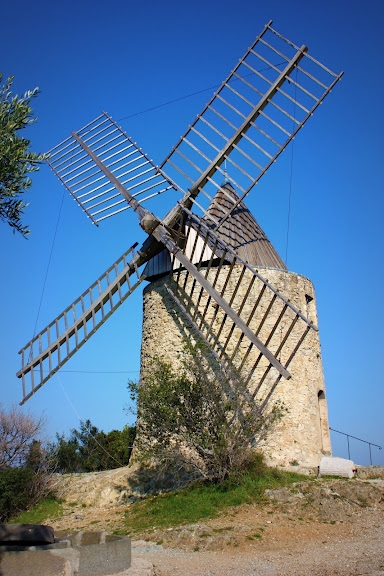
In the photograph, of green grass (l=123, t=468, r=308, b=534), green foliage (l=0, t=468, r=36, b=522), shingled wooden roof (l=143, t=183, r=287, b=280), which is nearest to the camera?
green grass (l=123, t=468, r=308, b=534)

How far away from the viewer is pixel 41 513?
380 inches

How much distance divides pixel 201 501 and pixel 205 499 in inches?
2.7

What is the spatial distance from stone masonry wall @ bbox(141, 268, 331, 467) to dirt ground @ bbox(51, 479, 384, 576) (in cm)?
122

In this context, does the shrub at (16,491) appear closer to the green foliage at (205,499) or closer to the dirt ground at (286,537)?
the dirt ground at (286,537)

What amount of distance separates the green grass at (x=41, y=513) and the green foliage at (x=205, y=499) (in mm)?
1602

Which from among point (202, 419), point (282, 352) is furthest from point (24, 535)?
point (282, 352)

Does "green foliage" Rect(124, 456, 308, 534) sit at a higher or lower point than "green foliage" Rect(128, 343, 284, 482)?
lower

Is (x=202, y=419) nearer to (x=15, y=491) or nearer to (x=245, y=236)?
(x=15, y=491)

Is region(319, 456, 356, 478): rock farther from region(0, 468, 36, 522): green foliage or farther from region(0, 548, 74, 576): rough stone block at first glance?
region(0, 468, 36, 522): green foliage

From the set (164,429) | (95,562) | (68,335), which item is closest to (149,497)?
(164,429)

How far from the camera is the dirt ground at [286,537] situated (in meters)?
5.49

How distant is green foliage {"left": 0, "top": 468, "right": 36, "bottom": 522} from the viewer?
957cm

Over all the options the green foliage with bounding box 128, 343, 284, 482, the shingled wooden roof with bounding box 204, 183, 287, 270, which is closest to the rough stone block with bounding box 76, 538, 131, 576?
the green foliage with bounding box 128, 343, 284, 482

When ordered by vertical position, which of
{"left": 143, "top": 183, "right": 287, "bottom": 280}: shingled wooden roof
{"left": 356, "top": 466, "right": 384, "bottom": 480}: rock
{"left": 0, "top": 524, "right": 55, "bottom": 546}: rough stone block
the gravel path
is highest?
{"left": 143, "top": 183, "right": 287, "bottom": 280}: shingled wooden roof
